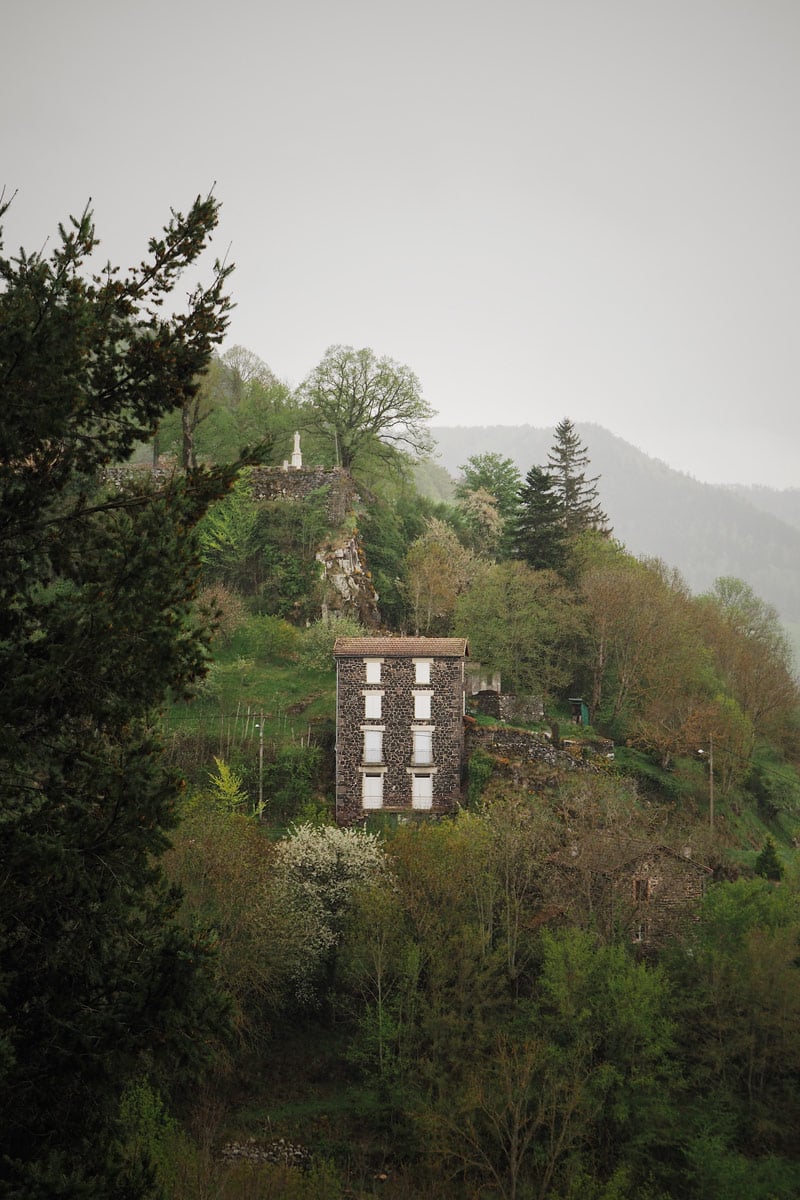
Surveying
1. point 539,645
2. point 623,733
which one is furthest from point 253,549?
point 623,733

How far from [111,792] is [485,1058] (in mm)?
20412

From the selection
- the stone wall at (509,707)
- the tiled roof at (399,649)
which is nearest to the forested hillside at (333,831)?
the stone wall at (509,707)

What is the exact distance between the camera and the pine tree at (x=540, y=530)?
51.1 m

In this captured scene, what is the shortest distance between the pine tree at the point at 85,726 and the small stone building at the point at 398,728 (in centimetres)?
2690

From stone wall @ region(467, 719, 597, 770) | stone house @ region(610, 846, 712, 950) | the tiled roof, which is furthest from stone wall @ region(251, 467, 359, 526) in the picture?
stone house @ region(610, 846, 712, 950)

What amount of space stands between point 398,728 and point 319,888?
26.8 feet

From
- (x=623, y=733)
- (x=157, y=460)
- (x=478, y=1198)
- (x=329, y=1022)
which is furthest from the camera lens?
(x=157, y=460)

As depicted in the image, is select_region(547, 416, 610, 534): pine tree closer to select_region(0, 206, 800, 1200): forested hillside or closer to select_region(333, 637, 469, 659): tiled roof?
select_region(0, 206, 800, 1200): forested hillside

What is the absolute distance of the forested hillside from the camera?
29.3 feet

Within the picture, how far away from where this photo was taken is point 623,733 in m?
44.8

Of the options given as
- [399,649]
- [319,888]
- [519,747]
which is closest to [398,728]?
[399,649]

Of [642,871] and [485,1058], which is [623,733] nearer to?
[642,871]

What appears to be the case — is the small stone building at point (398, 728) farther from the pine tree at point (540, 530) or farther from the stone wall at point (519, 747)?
the pine tree at point (540, 530)

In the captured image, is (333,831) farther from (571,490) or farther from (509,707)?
(571,490)
